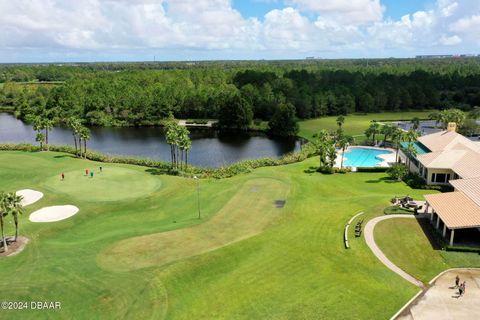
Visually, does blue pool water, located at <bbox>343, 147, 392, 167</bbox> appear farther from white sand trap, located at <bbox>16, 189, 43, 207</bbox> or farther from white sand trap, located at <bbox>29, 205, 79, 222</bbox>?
white sand trap, located at <bbox>16, 189, 43, 207</bbox>

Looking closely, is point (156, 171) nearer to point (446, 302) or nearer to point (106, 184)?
point (106, 184)

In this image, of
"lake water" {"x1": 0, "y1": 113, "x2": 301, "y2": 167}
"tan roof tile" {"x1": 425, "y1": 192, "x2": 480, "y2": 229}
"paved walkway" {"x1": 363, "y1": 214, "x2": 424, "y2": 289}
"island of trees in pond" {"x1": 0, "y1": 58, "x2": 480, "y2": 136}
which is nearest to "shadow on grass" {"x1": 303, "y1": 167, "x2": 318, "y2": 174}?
"lake water" {"x1": 0, "y1": 113, "x2": 301, "y2": 167}

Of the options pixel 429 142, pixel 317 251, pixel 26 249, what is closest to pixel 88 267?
pixel 26 249

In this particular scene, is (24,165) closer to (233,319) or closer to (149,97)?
(233,319)

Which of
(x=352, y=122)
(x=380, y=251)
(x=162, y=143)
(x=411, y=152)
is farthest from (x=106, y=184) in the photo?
(x=352, y=122)

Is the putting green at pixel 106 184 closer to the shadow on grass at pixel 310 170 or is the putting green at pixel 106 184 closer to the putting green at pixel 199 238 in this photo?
the putting green at pixel 199 238

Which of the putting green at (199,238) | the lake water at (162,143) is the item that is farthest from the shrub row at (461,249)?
the lake water at (162,143)
